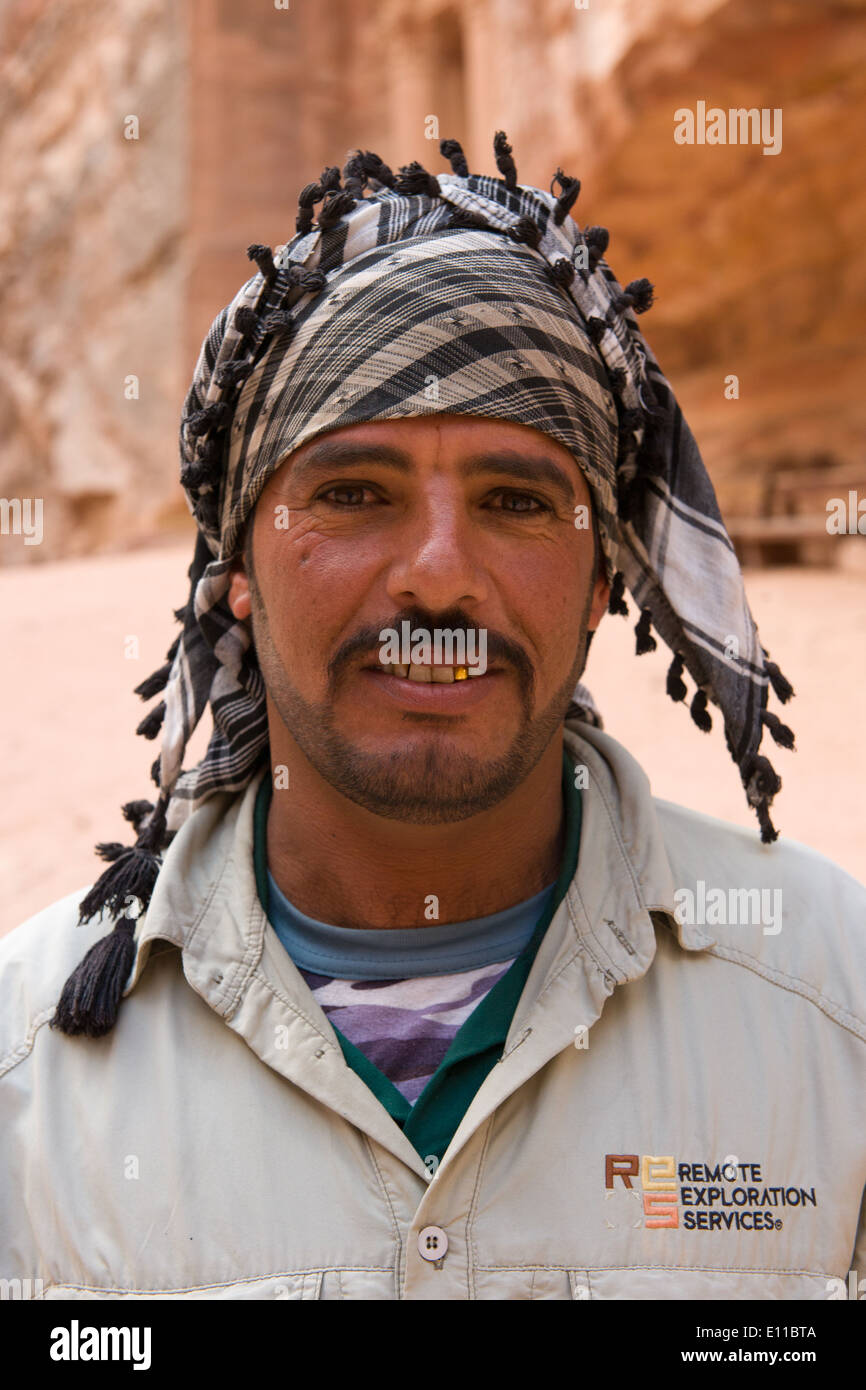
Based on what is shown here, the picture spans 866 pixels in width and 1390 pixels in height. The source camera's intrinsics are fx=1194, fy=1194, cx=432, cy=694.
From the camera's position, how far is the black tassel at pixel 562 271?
1.92 meters

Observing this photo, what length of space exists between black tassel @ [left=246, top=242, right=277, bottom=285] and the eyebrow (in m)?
0.32

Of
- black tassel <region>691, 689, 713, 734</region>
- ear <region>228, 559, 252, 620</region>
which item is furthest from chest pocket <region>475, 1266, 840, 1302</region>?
ear <region>228, 559, 252, 620</region>

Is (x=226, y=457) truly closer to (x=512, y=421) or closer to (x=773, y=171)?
(x=512, y=421)

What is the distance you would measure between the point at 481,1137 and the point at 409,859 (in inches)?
16.3

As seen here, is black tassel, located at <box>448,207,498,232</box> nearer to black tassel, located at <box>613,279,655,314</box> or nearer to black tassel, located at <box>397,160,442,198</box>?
black tassel, located at <box>397,160,442,198</box>

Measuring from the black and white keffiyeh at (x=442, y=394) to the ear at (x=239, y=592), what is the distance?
0.07 feet

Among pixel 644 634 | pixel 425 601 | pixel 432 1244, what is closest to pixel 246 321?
pixel 425 601

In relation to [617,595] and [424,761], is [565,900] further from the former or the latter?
[617,595]

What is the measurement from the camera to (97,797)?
247 inches

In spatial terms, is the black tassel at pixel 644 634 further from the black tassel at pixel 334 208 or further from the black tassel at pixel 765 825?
the black tassel at pixel 334 208

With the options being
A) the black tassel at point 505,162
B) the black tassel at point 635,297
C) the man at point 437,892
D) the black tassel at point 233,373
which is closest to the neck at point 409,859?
the man at point 437,892

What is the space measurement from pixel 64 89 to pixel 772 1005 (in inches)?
857

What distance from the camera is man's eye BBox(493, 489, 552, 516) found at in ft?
5.82

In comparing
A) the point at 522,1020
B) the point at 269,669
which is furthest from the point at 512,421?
the point at 522,1020
